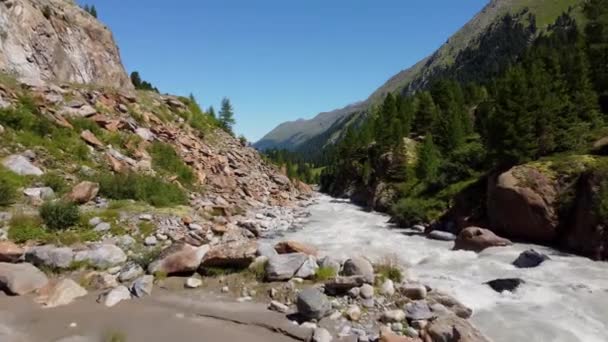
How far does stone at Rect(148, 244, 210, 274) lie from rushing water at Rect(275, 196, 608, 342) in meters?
8.68

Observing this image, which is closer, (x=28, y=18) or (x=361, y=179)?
(x=28, y=18)

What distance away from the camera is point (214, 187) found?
3650 cm

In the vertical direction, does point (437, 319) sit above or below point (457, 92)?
below

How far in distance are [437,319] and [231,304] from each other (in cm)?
578

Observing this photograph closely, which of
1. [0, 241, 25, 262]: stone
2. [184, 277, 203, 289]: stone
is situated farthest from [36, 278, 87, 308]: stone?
[184, 277, 203, 289]: stone

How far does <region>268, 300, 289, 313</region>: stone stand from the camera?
11070 millimetres

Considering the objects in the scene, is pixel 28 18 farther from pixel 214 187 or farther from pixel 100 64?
pixel 214 187

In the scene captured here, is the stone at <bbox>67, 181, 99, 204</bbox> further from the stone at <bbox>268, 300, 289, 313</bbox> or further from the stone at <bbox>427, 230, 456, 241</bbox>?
the stone at <bbox>427, 230, 456, 241</bbox>

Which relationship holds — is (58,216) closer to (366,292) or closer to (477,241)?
(366,292)

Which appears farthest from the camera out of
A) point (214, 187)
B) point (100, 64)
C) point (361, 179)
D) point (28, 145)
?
point (361, 179)

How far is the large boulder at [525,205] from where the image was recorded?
2559 cm

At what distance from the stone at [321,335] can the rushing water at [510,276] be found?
4.44 metres

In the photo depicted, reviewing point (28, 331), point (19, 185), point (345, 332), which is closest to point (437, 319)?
point (345, 332)

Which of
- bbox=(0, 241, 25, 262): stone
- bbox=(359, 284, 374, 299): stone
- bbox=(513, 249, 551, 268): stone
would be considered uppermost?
bbox=(0, 241, 25, 262): stone
